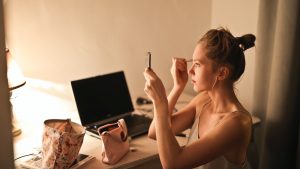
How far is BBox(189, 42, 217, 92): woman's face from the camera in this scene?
1.37m

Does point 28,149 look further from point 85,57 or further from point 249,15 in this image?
point 249,15

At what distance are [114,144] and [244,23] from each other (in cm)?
112

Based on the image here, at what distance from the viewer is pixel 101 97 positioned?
1808mm

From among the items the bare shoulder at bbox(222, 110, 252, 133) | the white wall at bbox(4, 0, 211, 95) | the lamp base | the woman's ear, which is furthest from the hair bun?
the lamp base

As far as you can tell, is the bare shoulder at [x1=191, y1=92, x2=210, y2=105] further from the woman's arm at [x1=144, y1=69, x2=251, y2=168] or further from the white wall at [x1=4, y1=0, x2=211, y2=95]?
the white wall at [x1=4, y1=0, x2=211, y2=95]

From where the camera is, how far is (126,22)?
2.12m

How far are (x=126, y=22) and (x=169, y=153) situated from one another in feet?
3.41

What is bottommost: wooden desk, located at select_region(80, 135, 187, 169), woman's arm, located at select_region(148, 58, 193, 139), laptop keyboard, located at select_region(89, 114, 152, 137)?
wooden desk, located at select_region(80, 135, 187, 169)

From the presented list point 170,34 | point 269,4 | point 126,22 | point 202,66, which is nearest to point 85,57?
point 126,22

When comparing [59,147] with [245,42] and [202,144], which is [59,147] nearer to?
[202,144]

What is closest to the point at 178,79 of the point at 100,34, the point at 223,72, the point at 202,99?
the point at 202,99

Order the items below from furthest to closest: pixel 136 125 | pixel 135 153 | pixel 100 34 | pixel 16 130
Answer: pixel 100 34, pixel 136 125, pixel 16 130, pixel 135 153

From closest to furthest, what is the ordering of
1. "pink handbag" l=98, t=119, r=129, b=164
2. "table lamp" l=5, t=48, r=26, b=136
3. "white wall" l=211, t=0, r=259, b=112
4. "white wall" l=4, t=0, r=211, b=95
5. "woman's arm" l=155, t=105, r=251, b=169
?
"woman's arm" l=155, t=105, r=251, b=169 < "pink handbag" l=98, t=119, r=129, b=164 < "table lamp" l=5, t=48, r=26, b=136 < "white wall" l=4, t=0, r=211, b=95 < "white wall" l=211, t=0, r=259, b=112

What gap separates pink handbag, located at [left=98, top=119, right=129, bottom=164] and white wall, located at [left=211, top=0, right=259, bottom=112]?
90cm
